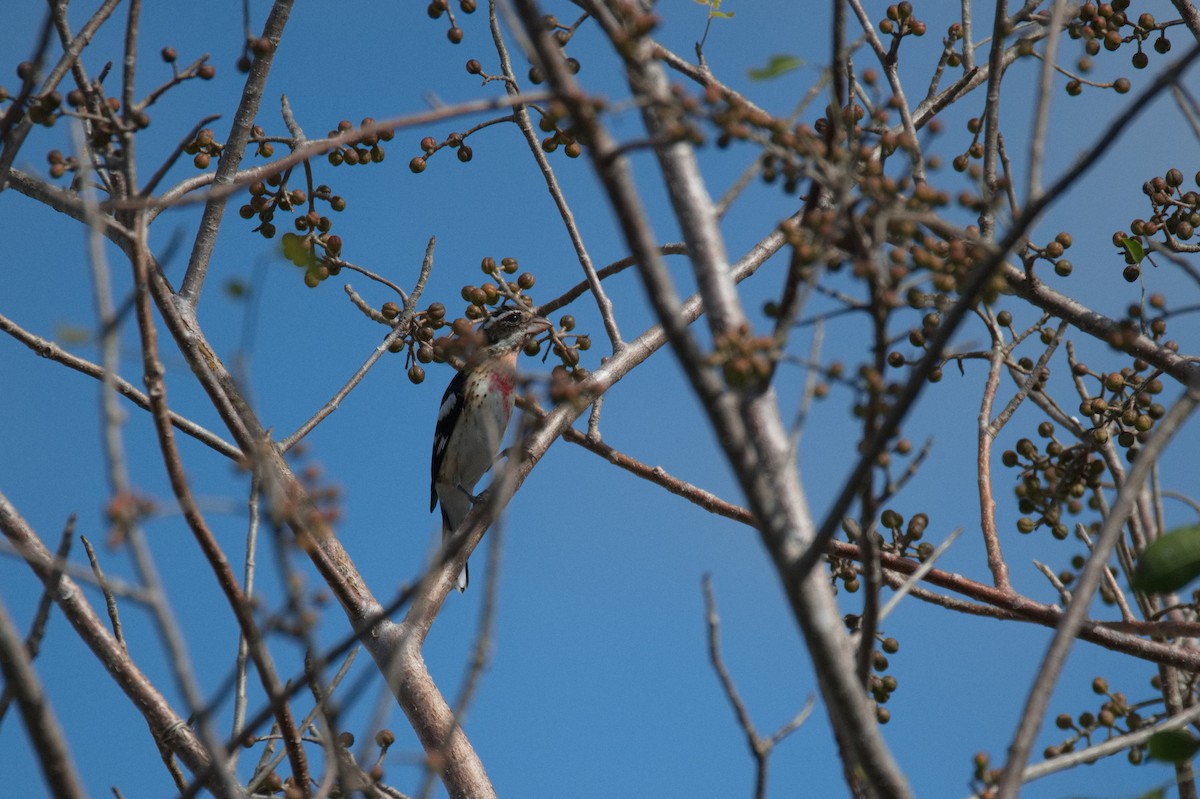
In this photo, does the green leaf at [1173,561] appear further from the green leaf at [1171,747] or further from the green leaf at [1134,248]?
the green leaf at [1134,248]

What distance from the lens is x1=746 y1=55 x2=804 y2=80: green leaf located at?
2635 millimetres

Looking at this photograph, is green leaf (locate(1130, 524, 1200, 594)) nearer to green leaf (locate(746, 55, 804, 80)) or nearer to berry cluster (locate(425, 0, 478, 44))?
green leaf (locate(746, 55, 804, 80))

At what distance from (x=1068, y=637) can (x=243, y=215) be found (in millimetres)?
4354

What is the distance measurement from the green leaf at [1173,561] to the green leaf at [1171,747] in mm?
328

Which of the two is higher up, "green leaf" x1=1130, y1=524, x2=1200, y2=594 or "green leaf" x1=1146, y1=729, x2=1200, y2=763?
"green leaf" x1=1130, y1=524, x2=1200, y2=594

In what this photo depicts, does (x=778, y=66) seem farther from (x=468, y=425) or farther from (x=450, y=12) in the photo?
(x=468, y=425)

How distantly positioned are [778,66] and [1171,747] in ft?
5.79

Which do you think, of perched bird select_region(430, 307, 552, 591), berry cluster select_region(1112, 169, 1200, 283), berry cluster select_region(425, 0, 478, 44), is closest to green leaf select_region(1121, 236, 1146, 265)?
berry cluster select_region(1112, 169, 1200, 283)

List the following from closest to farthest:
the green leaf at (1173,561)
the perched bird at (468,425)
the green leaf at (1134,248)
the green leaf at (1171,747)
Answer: the green leaf at (1171,747), the green leaf at (1173,561), the green leaf at (1134,248), the perched bird at (468,425)

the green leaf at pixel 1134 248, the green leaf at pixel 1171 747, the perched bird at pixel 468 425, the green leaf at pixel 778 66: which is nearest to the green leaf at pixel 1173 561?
the green leaf at pixel 1171 747

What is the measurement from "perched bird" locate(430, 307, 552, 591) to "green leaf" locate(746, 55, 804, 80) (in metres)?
6.68

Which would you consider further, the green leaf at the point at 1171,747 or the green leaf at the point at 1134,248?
the green leaf at the point at 1134,248

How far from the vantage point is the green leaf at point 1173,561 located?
2638 millimetres

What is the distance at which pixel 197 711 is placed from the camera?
2.15 m
